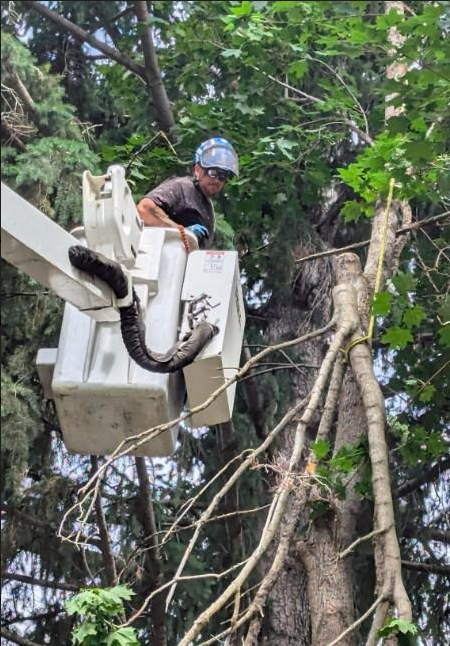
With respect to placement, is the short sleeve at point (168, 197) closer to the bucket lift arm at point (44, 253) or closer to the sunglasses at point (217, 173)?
the sunglasses at point (217, 173)

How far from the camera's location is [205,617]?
419cm

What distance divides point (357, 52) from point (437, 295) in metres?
1.41

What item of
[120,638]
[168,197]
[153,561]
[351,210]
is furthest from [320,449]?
[153,561]

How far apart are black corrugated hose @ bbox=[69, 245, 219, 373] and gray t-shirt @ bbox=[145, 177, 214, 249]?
0.81m

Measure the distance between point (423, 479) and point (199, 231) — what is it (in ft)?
9.72

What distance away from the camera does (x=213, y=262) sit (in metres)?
4.98

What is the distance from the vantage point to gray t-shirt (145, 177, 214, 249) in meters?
5.44

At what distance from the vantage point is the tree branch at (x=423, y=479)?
7.62 metres

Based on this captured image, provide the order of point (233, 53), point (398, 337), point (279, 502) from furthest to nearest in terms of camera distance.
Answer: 1. point (233, 53)
2. point (398, 337)
3. point (279, 502)

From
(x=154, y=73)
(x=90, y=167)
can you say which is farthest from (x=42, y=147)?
(x=154, y=73)

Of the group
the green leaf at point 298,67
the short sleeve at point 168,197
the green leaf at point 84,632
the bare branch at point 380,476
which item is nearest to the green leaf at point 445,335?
the bare branch at point 380,476

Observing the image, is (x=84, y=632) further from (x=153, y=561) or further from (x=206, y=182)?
(x=153, y=561)

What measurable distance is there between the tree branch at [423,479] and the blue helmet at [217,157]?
2.69 metres

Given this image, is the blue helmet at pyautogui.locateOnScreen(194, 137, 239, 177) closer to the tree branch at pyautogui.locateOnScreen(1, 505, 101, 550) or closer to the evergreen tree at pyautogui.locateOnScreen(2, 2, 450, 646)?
the evergreen tree at pyautogui.locateOnScreen(2, 2, 450, 646)
